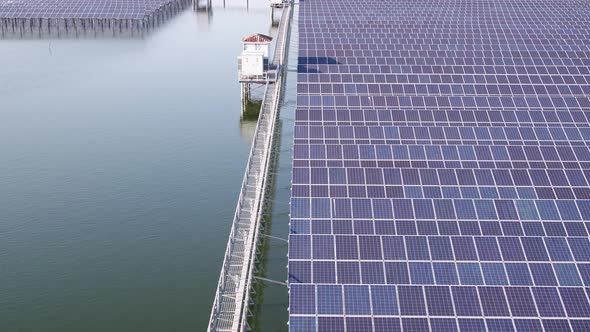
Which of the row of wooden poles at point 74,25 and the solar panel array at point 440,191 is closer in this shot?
the solar panel array at point 440,191

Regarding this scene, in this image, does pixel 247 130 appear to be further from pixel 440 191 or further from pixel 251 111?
pixel 440 191

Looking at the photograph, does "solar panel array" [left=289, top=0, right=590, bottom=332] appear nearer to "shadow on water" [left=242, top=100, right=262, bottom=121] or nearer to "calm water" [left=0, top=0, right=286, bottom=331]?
"shadow on water" [left=242, top=100, right=262, bottom=121]

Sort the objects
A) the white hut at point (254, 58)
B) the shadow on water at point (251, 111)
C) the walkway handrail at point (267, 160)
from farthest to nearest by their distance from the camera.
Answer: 1. the shadow on water at point (251, 111)
2. the white hut at point (254, 58)
3. the walkway handrail at point (267, 160)

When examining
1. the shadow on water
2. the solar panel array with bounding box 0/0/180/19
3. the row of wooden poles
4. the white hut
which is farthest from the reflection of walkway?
the solar panel array with bounding box 0/0/180/19

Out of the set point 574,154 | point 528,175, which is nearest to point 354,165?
point 528,175

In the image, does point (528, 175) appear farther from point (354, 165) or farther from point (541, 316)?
point (541, 316)

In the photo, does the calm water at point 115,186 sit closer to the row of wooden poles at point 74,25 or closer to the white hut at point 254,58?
the white hut at point 254,58

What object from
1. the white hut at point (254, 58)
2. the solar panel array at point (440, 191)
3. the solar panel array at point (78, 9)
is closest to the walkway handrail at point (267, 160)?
the white hut at point (254, 58)
